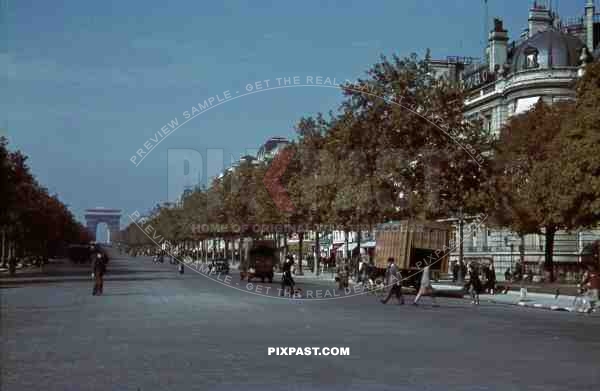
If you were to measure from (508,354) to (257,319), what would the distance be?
381 inches

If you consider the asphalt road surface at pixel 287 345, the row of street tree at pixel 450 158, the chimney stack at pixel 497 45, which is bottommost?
the asphalt road surface at pixel 287 345

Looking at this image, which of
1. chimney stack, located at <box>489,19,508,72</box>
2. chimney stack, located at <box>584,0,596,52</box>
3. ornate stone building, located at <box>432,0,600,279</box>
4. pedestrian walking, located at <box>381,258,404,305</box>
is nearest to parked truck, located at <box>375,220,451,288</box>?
pedestrian walking, located at <box>381,258,404,305</box>

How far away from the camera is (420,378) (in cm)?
1307

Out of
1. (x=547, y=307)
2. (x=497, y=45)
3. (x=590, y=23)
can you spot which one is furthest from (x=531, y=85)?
(x=547, y=307)

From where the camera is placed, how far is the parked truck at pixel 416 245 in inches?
1807

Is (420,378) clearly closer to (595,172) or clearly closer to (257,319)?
(257,319)

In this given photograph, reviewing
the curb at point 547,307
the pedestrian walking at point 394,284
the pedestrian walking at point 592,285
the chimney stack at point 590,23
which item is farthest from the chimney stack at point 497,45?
the pedestrian walking at point 394,284

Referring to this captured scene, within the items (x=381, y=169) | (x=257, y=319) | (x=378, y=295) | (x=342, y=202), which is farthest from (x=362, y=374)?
(x=342, y=202)

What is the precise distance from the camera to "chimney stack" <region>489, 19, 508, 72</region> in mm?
81688

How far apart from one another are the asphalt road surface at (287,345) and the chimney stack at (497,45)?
2164 inches

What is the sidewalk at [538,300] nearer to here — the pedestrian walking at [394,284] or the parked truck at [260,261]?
the pedestrian walking at [394,284]

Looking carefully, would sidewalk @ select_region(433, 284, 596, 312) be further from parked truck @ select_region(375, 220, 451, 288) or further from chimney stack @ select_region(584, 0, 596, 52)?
chimney stack @ select_region(584, 0, 596, 52)

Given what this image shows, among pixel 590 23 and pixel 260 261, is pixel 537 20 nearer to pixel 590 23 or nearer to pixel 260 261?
pixel 590 23

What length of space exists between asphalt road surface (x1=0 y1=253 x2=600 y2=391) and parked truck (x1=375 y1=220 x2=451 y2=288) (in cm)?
1542
